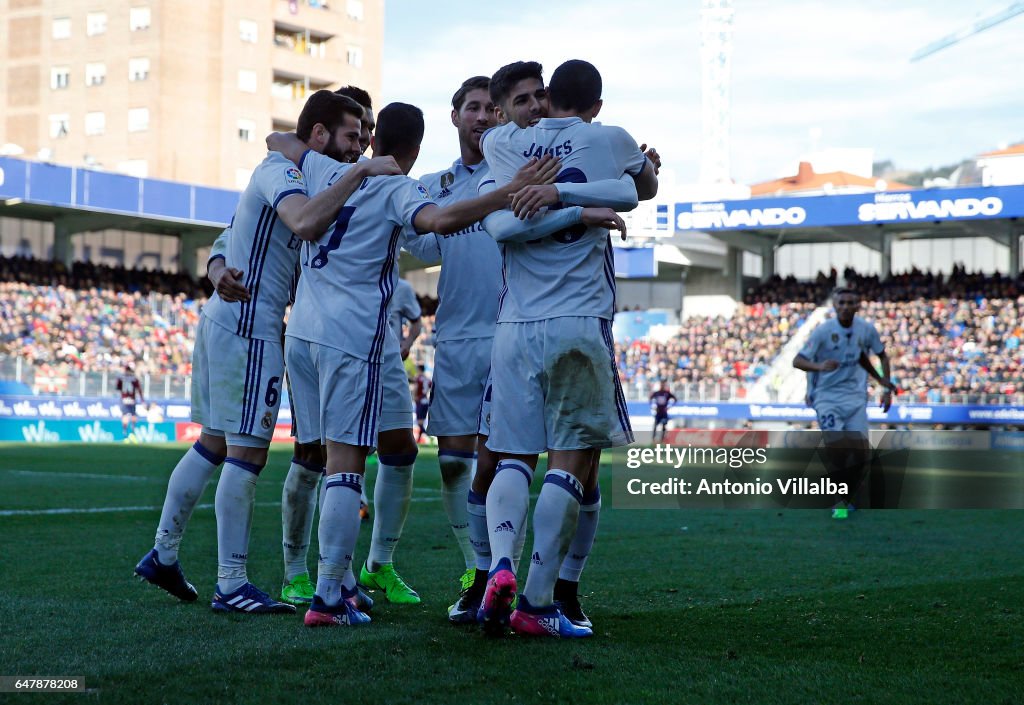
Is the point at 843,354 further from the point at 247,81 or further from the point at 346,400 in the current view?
the point at 247,81

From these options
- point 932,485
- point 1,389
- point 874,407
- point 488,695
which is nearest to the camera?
point 488,695

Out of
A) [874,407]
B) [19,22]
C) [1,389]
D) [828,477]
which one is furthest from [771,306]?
[19,22]

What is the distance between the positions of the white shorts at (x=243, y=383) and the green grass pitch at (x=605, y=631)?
0.86 m

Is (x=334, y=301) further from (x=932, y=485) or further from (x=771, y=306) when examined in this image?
(x=771, y=306)

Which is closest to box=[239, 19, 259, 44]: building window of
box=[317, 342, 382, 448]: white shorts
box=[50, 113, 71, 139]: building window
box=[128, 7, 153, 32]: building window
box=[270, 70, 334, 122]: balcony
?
box=[270, 70, 334, 122]: balcony

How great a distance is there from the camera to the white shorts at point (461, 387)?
587cm

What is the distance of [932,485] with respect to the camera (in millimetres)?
17172

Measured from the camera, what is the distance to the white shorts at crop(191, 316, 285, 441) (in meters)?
5.49

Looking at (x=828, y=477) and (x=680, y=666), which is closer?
(x=680, y=666)

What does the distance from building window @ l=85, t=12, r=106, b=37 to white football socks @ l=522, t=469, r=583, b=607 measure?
60414mm

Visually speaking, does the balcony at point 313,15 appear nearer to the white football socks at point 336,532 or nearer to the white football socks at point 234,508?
the white football socks at point 234,508

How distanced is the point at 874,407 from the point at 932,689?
31.5 meters

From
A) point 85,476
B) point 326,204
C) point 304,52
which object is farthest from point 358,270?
point 304,52

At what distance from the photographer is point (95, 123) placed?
59.9 metres
